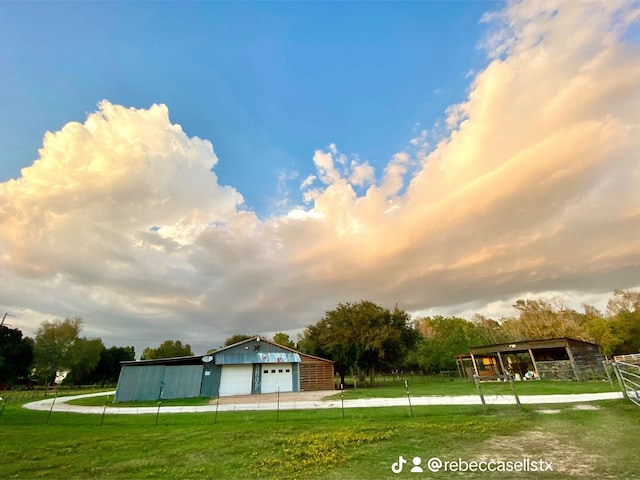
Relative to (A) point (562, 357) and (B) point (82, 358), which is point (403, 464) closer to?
(A) point (562, 357)

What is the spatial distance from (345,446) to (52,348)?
6840cm

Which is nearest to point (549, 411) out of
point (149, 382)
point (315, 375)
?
point (315, 375)

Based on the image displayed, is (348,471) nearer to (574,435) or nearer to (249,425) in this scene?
(574,435)

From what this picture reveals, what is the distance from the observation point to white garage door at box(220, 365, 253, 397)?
31503mm

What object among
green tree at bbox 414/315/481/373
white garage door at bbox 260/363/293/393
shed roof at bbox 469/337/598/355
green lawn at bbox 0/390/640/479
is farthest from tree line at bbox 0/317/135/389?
shed roof at bbox 469/337/598/355

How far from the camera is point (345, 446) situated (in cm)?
831

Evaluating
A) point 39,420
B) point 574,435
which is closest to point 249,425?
point 574,435

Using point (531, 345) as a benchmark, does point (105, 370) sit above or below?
above

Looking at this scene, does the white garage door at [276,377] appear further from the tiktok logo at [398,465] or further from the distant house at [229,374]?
the tiktok logo at [398,465]

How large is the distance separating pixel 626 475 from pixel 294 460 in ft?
20.5

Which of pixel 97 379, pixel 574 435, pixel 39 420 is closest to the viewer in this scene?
pixel 574 435

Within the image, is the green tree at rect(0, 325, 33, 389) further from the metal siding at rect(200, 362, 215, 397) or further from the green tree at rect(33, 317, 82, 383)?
the metal siding at rect(200, 362, 215, 397)

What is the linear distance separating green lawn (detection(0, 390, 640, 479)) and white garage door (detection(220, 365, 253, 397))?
1925 centimetres

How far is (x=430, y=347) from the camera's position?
197ft
